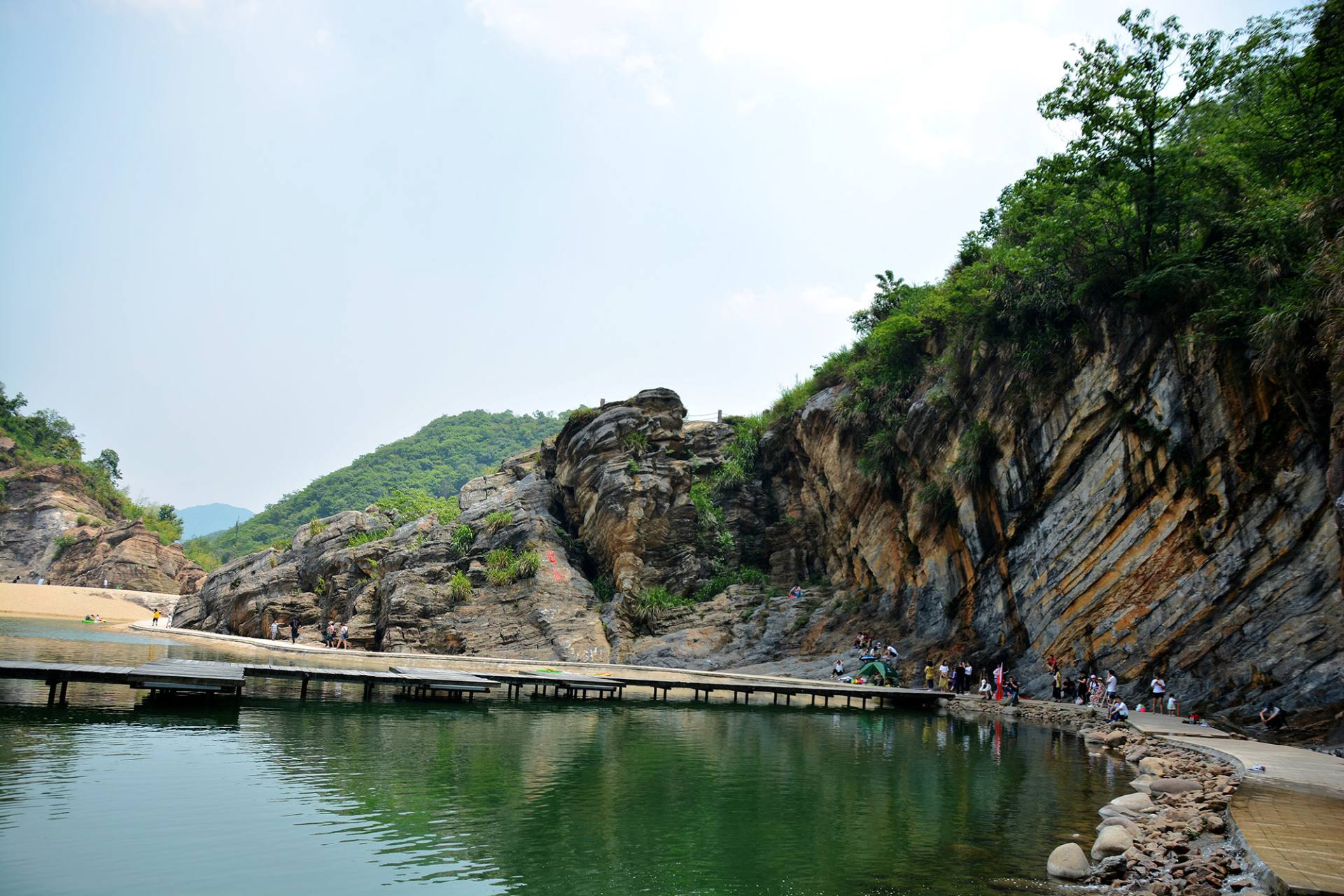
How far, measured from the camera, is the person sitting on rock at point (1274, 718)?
18.2 metres

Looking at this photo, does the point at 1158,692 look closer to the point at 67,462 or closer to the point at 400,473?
the point at 67,462

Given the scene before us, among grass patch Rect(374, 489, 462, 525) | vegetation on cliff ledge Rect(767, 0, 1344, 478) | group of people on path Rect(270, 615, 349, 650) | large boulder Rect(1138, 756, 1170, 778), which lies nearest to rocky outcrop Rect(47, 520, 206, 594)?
grass patch Rect(374, 489, 462, 525)

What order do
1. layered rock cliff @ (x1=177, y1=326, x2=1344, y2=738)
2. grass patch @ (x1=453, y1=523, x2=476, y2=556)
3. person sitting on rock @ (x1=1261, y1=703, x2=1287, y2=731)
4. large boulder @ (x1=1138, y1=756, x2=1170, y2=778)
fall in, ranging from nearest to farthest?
large boulder @ (x1=1138, y1=756, x2=1170, y2=778), person sitting on rock @ (x1=1261, y1=703, x2=1287, y2=731), layered rock cliff @ (x1=177, y1=326, x2=1344, y2=738), grass patch @ (x1=453, y1=523, x2=476, y2=556)

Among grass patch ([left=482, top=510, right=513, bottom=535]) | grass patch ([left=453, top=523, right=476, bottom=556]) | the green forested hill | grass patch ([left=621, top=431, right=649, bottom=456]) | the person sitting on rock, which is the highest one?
the green forested hill

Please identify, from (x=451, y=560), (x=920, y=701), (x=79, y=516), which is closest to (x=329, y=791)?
(x=920, y=701)

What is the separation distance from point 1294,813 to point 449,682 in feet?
65.9

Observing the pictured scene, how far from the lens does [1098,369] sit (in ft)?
85.4

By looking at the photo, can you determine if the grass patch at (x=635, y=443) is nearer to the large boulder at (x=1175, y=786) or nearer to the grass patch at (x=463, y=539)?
the grass patch at (x=463, y=539)

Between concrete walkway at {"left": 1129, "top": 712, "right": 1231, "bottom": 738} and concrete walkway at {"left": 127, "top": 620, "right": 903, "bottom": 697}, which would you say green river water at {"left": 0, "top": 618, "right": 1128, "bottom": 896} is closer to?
concrete walkway at {"left": 1129, "top": 712, "right": 1231, "bottom": 738}

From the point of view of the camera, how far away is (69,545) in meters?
72.6

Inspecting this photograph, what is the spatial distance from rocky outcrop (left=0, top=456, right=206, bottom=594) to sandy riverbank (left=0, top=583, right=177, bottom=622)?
734 centimetres

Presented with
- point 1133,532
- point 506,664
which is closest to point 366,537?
point 506,664

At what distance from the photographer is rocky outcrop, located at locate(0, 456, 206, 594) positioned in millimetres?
70750

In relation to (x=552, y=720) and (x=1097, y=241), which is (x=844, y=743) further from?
(x=1097, y=241)
